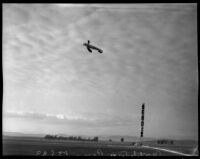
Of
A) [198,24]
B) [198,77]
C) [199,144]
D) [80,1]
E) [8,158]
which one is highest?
[80,1]

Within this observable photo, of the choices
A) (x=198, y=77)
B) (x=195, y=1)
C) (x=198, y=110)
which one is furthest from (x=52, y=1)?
(x=198, y=110)

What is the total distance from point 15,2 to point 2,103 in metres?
2.65

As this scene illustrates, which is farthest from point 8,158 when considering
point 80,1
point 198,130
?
point 198,130

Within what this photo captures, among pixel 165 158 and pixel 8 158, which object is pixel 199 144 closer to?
pixel 165 158

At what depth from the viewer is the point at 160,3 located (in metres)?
6.88

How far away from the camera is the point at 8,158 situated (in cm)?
Result: 745

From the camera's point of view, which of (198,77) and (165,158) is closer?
(198,77)

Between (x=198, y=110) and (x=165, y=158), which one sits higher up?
(x=198, y=110)

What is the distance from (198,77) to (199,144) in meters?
1.85

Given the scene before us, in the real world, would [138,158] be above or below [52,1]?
below

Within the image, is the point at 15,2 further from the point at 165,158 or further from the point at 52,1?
the point at 165,158

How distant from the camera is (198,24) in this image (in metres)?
6.90

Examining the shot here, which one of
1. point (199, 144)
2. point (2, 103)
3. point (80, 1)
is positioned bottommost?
point (199, 144)

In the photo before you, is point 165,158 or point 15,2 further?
point 165,158
